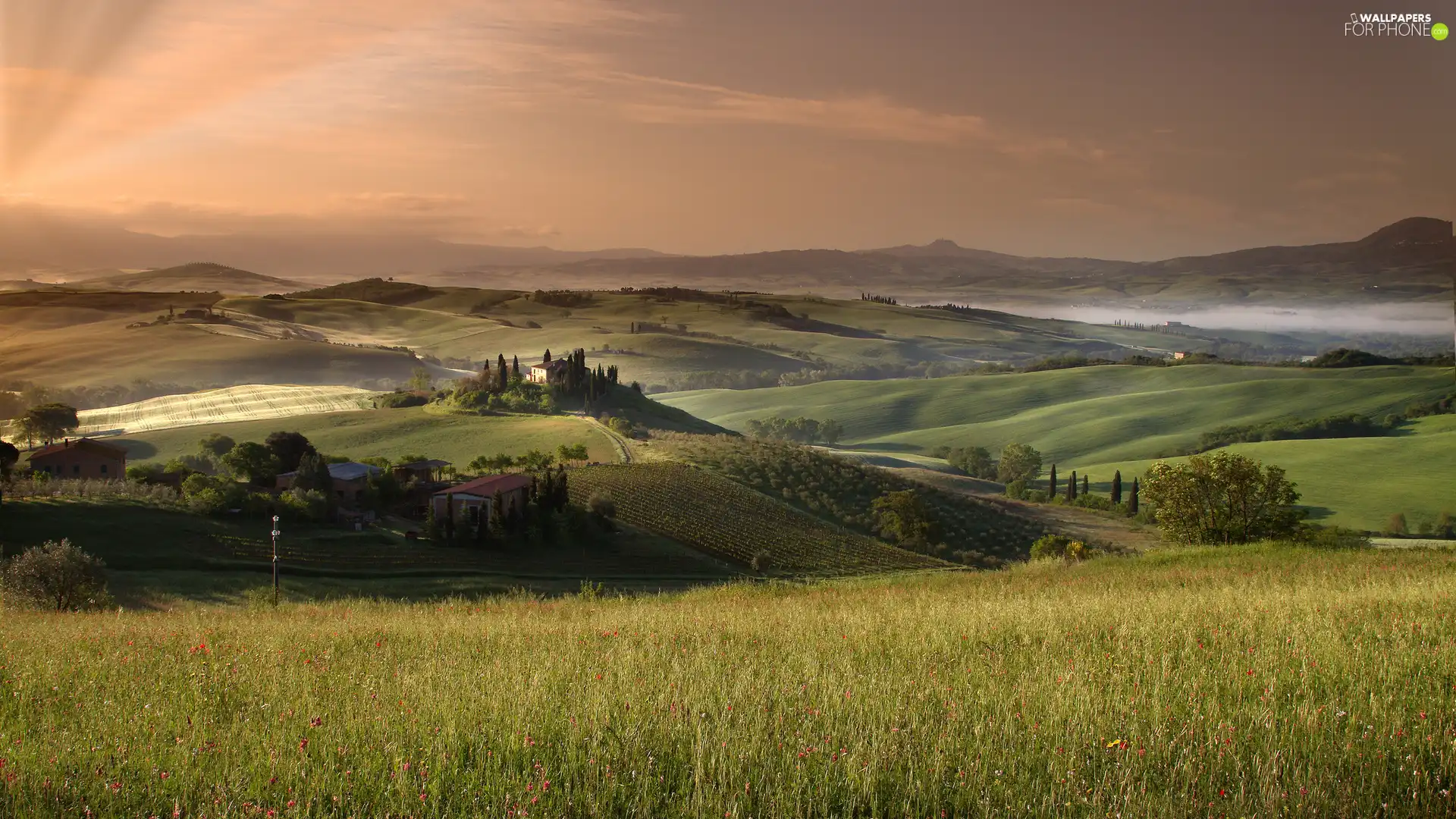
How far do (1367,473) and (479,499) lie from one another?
4617 inches

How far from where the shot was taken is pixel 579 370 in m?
151

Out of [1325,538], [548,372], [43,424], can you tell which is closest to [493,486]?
[1325,538]

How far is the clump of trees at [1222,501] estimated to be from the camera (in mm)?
40688

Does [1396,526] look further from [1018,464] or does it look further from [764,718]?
[764,718]

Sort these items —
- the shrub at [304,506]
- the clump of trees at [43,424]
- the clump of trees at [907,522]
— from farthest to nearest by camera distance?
the clump of trees at [43,424]
the clump of trees at [907,522]
the shrub at [304,506]

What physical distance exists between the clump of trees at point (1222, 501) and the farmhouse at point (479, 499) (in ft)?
146

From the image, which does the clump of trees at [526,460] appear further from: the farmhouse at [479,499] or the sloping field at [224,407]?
the sloping field at [224,407]

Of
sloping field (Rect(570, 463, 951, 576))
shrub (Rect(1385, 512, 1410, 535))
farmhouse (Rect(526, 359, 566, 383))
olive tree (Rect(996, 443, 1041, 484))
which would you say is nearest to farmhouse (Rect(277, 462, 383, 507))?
sloping field (Rect(570, 463, 951, 576))

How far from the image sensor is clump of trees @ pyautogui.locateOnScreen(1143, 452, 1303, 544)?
4069 centimetres

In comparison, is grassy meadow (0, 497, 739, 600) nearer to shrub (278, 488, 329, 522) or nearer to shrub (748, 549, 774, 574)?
shrub (278, 488, 329, 522)

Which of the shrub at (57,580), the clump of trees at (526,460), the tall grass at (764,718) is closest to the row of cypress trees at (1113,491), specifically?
the clump of trees at (526,460)

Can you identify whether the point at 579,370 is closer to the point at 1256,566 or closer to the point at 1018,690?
the point at 1256,566

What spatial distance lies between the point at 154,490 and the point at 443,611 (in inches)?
2486

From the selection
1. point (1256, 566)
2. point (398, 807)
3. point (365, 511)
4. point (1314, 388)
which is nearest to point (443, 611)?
point (398, 807)
